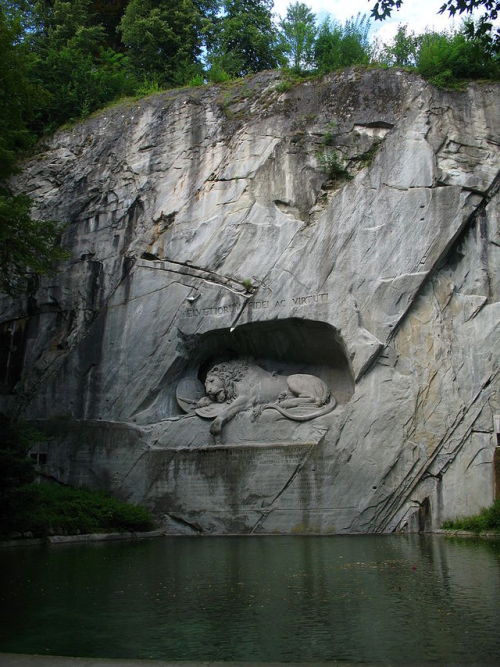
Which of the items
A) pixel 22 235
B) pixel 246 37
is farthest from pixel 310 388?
pixel 246 37

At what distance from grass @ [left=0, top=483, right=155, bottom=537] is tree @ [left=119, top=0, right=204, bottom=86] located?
1633 cm

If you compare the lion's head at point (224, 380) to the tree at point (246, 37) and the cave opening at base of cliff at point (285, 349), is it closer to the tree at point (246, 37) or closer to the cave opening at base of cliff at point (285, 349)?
the cave opening at base of cliff at point (285, 349)

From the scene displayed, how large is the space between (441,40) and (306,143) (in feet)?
15.6

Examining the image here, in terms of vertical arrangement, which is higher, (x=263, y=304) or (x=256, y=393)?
(x=263, y=304)

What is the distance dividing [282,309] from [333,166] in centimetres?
412

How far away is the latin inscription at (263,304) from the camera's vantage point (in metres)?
17.4

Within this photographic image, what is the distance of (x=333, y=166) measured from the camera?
1872cm

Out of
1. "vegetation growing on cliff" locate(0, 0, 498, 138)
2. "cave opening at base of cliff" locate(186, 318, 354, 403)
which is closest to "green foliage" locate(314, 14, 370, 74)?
"vegetation growing on cliff" locate(0, 0, 498, 138)

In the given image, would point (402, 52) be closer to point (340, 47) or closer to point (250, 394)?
point (340, 47)

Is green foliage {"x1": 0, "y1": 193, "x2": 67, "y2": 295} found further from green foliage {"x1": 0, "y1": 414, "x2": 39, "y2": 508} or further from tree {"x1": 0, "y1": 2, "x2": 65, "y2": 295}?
green foliage {"x1": 0, "y1": 414, "x2": 39, "y2": 508}

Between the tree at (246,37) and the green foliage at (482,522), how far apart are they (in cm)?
1757

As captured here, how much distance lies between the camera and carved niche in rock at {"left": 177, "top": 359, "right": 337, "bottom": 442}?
675 inches

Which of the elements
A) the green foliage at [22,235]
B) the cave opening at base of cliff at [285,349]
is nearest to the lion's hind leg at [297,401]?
the cave opening at base of cliff at [285,349]

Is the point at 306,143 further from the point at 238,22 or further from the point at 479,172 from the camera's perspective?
the point at 238,22
